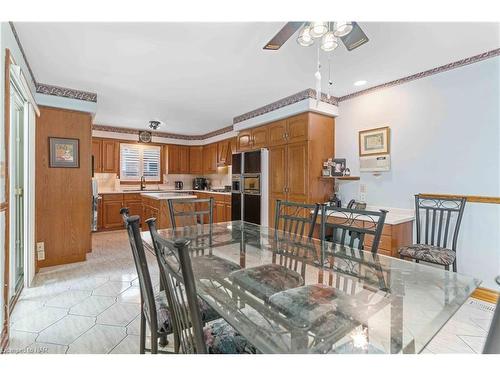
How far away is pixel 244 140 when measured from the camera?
181 inches

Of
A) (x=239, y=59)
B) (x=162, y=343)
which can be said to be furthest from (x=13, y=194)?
(x=239, y=59)

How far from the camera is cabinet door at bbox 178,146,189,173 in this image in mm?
6621

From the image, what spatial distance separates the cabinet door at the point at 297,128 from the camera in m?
3.47

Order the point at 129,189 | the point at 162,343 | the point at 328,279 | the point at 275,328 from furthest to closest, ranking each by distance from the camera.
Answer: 1. the point at 129,189
2. the point at 162,343
3. the point at 328,279
4. the point at 275,328

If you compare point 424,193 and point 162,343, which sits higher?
point 424,193

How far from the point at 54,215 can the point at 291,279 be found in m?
3.26

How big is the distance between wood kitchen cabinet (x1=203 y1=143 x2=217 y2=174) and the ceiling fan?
15.1ft

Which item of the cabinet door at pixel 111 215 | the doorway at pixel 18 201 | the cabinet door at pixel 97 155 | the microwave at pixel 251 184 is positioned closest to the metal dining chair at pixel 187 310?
the doorway at pixel 18 201

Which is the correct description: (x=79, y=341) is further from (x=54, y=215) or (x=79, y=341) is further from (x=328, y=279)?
(x=54, y=215)

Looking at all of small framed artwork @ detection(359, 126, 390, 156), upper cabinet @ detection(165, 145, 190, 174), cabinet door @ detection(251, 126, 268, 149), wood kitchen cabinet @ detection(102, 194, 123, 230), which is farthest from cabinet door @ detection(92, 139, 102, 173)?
small framed artwork @ detection(359, 126, 390, 156)

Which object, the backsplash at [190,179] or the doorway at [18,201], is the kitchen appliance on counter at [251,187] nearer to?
the backsplash at [190,179]
